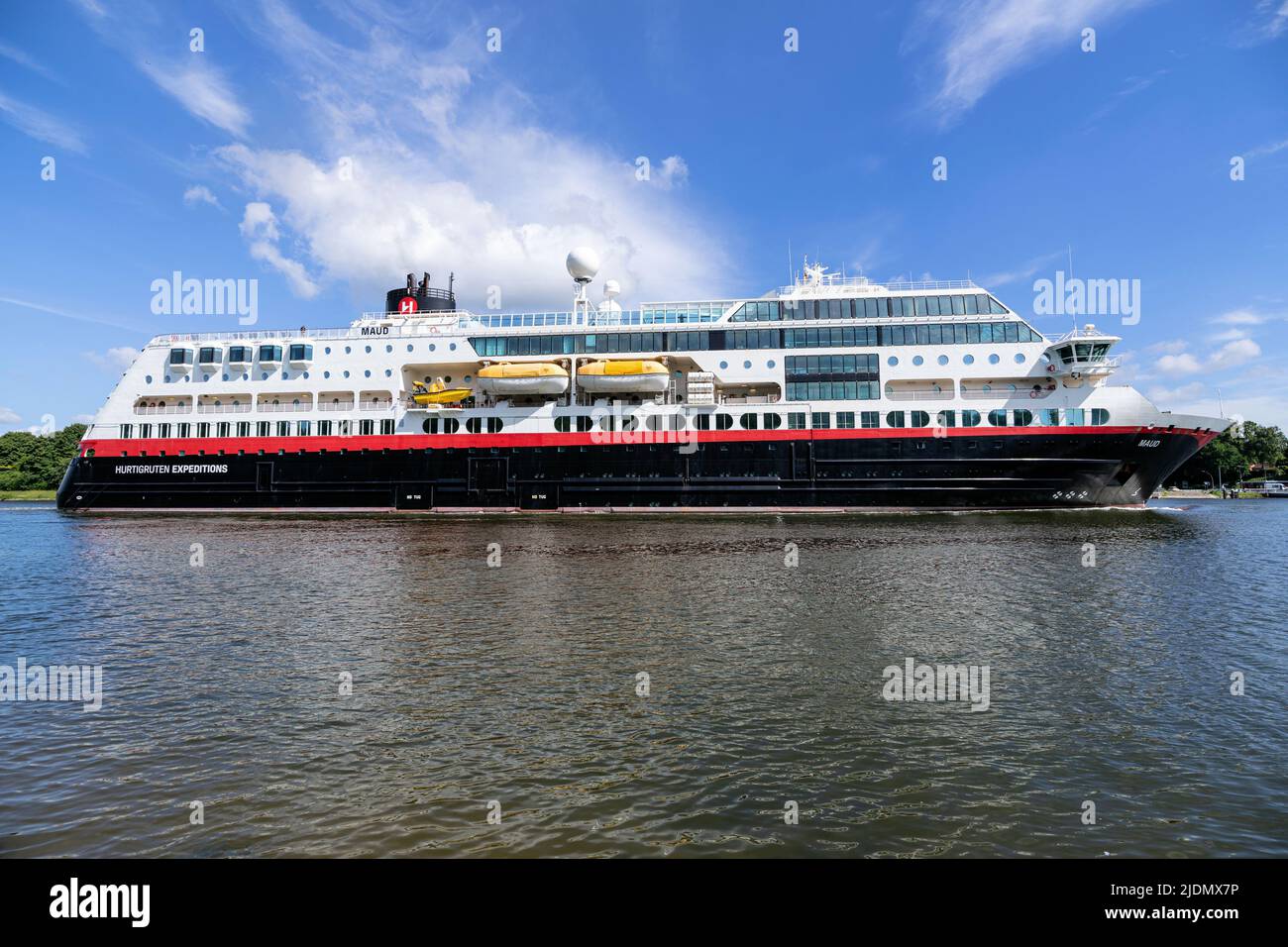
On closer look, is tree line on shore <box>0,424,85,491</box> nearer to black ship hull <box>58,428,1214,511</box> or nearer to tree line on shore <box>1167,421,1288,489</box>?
black ship hull <box>58,428,1214,511</box>

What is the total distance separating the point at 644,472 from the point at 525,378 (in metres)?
10.4

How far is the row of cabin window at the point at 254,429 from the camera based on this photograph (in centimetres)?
4584

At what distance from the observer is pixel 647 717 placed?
845 centimetres

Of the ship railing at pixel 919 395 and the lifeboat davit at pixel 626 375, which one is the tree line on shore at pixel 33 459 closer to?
the lifeboat davit at pixel 626 375

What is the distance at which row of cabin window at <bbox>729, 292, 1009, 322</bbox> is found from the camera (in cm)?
4234

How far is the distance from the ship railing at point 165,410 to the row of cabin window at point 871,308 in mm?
41043

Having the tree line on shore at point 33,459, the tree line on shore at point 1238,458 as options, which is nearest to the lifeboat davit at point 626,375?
the tree line on shore at point 33,459

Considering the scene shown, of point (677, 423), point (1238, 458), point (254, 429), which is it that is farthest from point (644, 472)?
point (1238, 458)

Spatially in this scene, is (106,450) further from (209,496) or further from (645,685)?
(645,685)

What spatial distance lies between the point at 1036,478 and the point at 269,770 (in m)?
41.9

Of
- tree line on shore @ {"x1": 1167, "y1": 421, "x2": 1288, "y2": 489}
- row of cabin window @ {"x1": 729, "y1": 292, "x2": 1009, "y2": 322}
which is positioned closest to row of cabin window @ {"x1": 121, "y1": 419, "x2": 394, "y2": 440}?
row of cabin window @ {"x1": 729, "y1": 292, "x2": 1009, "y2": 322}

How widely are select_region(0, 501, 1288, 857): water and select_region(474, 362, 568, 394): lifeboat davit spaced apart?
85.1 feet

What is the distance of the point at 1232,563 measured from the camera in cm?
2103
